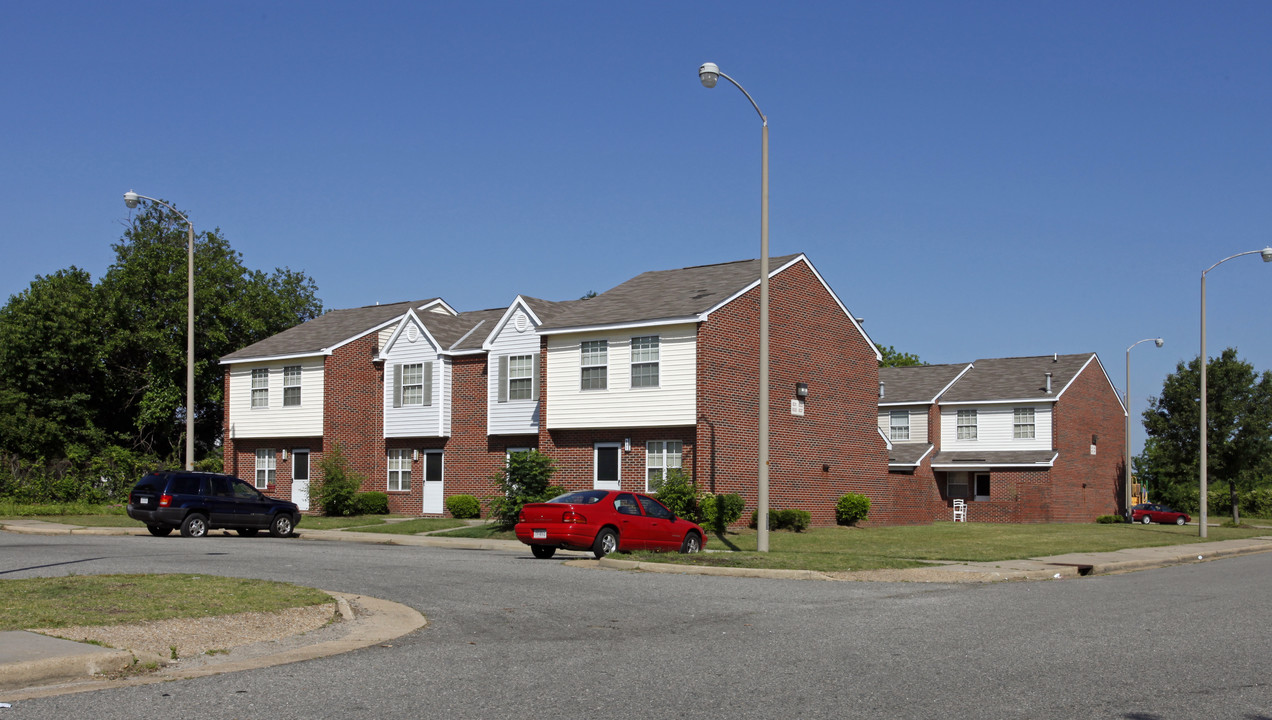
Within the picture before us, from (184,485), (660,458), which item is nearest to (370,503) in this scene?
(184,485)

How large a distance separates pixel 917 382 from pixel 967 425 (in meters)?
4.41

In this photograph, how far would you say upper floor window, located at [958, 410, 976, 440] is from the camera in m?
54.8

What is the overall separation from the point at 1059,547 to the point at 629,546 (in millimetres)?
12329

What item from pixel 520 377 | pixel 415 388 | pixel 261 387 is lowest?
pixel 415 388

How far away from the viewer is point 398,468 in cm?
4194

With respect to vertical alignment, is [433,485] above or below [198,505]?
below

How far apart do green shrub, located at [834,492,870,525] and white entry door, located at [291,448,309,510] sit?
2047 centimetres

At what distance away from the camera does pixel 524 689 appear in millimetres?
8266

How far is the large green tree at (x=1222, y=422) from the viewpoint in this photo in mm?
49688

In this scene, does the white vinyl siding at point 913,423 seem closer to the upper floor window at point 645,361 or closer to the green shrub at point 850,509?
the green shrub at point 850,509

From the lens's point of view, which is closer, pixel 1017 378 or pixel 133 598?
pixel 133 598

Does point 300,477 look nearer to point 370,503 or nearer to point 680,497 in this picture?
point 370,503

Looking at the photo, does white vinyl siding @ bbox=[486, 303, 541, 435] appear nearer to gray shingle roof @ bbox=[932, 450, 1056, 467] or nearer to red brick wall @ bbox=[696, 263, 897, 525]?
red brick wall @ bbox=[696, 263, 897, 525]

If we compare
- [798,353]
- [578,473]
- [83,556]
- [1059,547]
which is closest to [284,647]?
[83,556]
